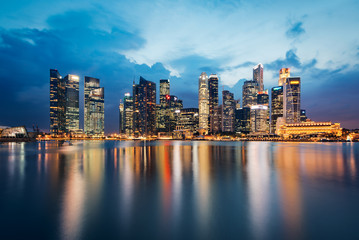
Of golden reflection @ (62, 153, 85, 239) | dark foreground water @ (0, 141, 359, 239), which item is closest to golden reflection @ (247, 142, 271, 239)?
dark foreground water @ (0, 141, 359, 239)

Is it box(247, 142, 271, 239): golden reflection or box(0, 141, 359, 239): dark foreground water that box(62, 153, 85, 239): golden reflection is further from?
box(247, 142, 271, 239): golden reflection

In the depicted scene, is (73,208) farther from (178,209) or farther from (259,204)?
(259,204)

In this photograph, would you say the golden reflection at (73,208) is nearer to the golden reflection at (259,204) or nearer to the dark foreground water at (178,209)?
the dark foreground water at (178,209)

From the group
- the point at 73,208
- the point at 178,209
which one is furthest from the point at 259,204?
the point at 73,208

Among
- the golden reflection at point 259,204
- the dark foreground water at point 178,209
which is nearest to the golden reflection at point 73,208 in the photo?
the dark foreground water at point 178,209

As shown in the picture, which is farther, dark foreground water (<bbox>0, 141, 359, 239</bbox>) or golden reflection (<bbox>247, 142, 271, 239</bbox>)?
golden reflection (<bbox>247, 142, 271, 239</bbox>)

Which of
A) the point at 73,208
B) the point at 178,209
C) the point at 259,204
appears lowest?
the point at 259,204

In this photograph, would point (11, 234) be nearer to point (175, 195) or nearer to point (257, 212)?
point (175, 195)

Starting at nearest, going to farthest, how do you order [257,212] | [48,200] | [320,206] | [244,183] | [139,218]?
[139,218]
[257,212]
[320,206]
[48,200]
[244,183]

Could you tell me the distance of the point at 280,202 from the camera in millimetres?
15773

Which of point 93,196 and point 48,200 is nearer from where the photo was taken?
point 48,200

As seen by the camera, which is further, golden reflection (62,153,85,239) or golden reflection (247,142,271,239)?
golden reflection (247,142,271,239)

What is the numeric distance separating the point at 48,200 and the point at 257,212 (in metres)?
15.4

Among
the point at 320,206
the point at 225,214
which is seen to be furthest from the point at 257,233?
the point at 320,206
